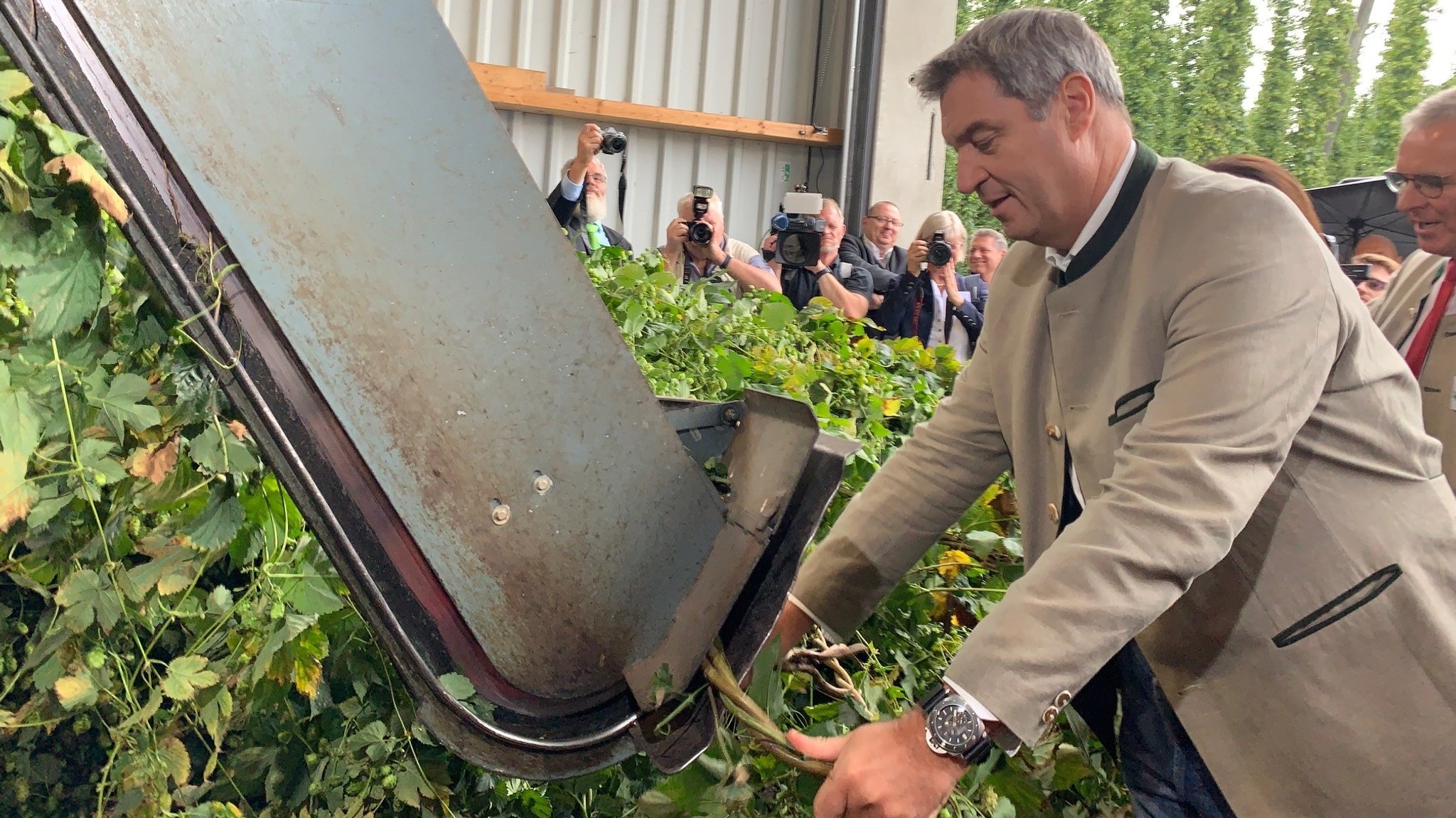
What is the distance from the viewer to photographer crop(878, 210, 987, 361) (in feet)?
15.9

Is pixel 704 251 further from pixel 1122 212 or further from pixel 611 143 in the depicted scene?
pixel 1122 212

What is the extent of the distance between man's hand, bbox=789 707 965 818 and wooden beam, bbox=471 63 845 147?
5875 millimetres

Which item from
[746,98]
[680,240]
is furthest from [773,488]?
[746,98]

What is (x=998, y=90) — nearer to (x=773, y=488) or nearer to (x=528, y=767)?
(x=773, y=488)

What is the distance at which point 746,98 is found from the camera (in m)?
8.77

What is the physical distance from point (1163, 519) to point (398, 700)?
0.98 m

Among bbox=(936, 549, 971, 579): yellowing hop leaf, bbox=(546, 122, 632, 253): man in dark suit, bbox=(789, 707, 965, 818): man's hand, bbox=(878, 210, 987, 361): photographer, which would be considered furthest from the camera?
bbox=(878, 210, 987, 361): photographer

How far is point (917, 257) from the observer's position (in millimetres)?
5000

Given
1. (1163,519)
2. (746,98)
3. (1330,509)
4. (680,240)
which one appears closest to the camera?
(1163,519)

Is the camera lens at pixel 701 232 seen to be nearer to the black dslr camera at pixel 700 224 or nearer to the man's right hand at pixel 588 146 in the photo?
the black dslr camera at pixel 700 224

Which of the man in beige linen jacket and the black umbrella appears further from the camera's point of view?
the black umbrella

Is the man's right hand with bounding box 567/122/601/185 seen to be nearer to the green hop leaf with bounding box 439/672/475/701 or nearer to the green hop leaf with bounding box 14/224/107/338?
the green hop leaf with bounding box 14/224/107/338

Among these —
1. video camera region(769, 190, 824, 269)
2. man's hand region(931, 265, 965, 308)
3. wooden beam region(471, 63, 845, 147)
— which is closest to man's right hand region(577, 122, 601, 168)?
video camera region(769, 190, 824, 269)

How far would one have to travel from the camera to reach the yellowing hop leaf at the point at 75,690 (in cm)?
150
